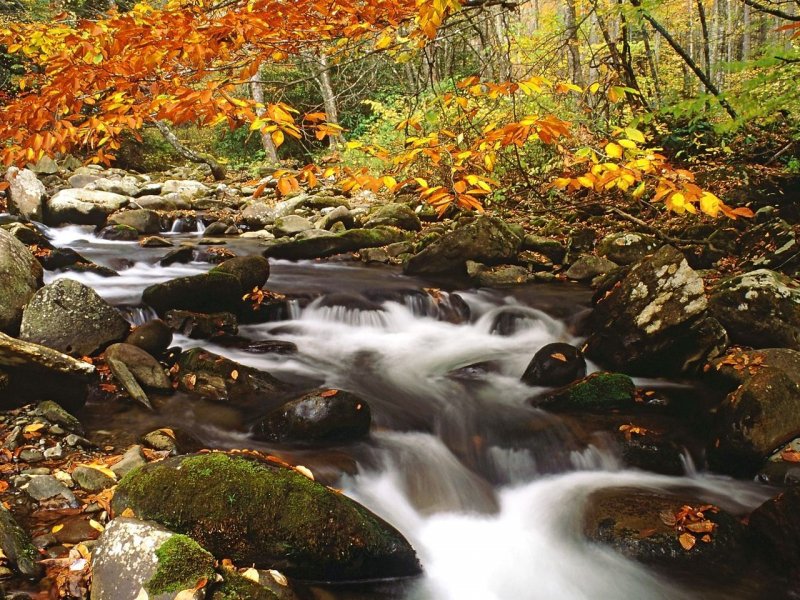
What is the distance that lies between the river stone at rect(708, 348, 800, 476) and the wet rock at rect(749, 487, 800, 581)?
3.20 ft

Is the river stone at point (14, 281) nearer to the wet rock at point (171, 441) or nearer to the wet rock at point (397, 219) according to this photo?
the wet rock at point (171, 441)

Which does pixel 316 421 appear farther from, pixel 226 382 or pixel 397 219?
pixel 397 219

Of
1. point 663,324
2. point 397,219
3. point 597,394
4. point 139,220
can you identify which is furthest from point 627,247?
point 139,220

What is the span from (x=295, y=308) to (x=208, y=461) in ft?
16.7

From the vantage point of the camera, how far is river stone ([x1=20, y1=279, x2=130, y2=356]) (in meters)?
5.17

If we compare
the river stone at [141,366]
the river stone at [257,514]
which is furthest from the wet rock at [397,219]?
the river stone at [257,514]

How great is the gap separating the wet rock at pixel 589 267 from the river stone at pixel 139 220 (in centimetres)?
985

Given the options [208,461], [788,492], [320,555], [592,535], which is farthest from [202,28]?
[788,492]

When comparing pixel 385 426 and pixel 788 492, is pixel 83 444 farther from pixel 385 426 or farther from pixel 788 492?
pixel 788 492

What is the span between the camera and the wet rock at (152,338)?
5742 millimetres

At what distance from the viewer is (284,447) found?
4531mm

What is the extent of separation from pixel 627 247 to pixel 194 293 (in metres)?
7.27

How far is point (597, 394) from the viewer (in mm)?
5434

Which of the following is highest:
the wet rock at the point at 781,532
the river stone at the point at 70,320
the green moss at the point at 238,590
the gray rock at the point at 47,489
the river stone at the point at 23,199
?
the river stone at the point at 23,199
